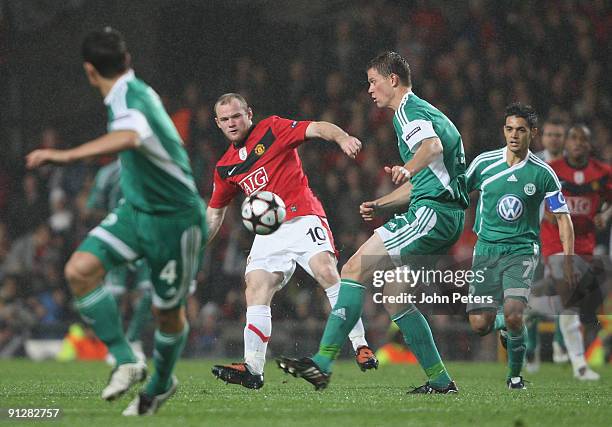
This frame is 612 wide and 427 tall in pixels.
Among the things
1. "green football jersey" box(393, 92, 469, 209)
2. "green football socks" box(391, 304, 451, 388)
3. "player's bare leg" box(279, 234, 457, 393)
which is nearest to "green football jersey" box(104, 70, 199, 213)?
"player's bare leg" box(279, 234, 457, 393)

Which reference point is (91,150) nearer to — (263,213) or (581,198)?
(263,213)

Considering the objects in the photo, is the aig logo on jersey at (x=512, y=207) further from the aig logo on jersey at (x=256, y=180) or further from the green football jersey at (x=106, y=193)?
the green football jersey at (x=106, y=193)

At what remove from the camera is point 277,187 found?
7.69 meters

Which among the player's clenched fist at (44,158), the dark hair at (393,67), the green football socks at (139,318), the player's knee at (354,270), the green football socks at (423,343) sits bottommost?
the green football socks at (139,318)

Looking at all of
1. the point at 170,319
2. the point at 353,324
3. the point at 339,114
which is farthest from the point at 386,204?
the point at 339,114

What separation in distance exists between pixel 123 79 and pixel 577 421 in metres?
2.89

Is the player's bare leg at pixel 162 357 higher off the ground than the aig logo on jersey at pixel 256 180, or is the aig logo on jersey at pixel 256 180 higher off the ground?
the aig logo on jersey at pixel 256 180

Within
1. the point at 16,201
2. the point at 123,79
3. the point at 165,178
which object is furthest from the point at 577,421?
the point at 16,201

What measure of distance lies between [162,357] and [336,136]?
189 cm

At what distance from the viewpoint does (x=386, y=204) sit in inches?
248

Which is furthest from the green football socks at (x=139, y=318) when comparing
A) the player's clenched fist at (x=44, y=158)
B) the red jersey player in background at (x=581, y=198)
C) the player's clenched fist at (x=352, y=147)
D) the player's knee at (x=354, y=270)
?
the player's clenched fist at (x=44, y=158)

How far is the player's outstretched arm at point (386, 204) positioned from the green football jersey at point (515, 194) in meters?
1.54

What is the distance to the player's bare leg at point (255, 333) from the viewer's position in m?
7.16

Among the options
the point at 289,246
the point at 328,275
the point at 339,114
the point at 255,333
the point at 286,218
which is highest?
the point at 339,114
